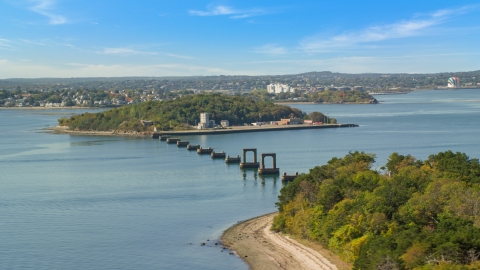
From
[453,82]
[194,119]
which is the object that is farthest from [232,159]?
[453,82]

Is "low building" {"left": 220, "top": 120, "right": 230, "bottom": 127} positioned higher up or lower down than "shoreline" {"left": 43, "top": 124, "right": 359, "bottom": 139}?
higher up

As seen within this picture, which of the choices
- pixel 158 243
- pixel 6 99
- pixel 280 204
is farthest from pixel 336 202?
pixel 6 99

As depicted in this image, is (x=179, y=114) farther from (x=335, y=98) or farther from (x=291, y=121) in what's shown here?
(x=335, y=98)

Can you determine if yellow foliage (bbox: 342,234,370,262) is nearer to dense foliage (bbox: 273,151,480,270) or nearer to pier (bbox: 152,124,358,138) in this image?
dense foliage (bbox: 273,151,480,270)

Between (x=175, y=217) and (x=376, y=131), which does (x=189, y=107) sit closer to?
(x=376, y=131)

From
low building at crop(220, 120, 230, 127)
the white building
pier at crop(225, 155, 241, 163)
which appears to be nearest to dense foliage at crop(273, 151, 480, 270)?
pier at crop(225, 155, 241, 163)

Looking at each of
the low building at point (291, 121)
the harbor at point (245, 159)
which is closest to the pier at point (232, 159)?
the harbor at point (245, 159)
